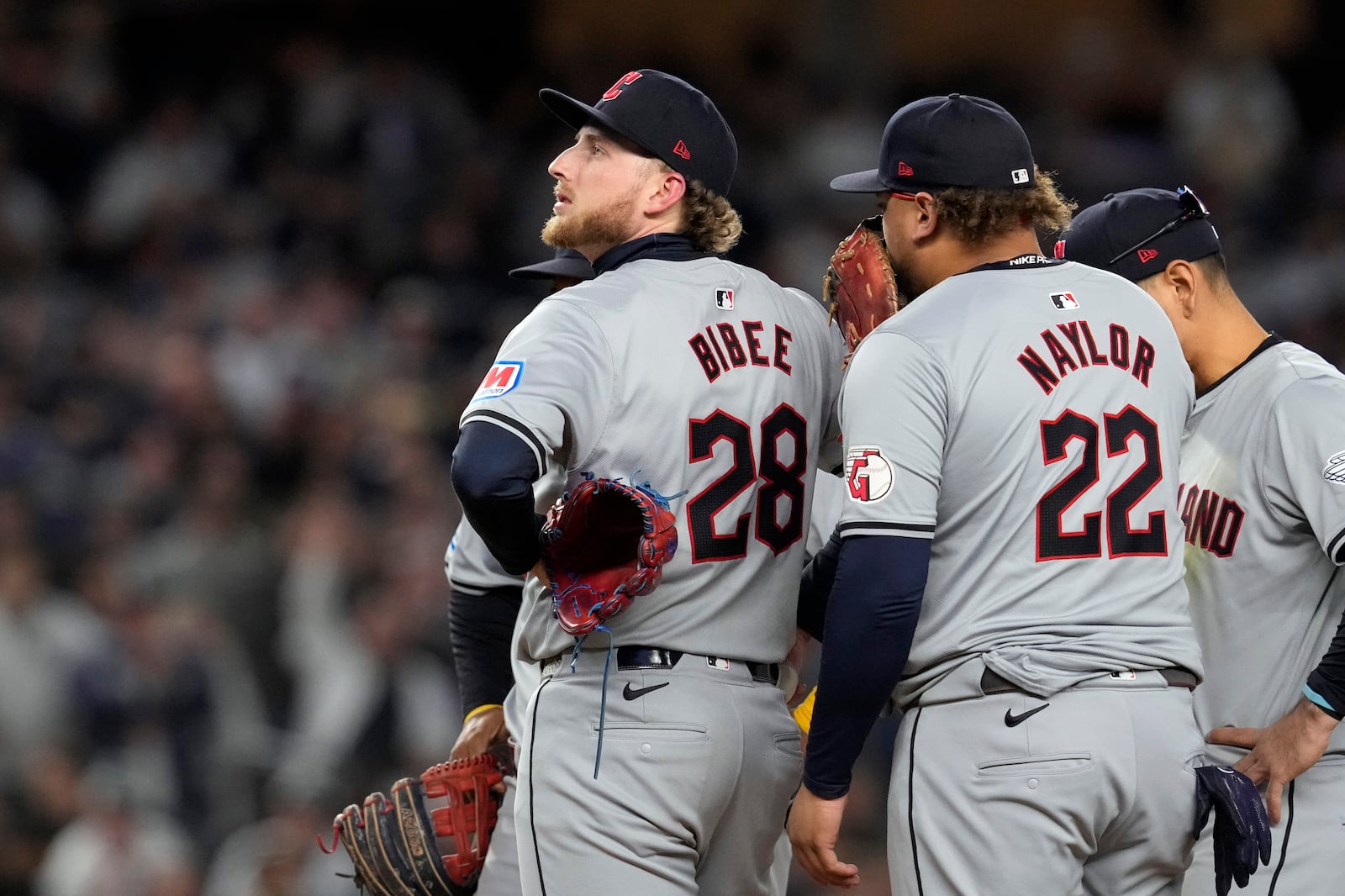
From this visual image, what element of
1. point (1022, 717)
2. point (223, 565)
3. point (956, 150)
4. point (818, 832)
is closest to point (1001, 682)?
point (1022, 717)

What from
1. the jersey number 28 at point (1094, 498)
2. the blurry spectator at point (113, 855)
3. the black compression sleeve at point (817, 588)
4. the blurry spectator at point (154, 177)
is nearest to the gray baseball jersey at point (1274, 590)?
the jersey number 28 at point (1094, 498)

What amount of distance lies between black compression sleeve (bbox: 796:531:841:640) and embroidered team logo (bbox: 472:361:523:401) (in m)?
0.70

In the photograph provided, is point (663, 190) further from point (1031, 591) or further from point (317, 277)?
point (317, 277)

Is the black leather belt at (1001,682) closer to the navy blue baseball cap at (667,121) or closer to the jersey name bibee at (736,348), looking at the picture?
the jersey name bibee at (736,348)

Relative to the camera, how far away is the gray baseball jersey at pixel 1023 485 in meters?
2.67

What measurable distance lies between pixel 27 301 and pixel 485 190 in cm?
276

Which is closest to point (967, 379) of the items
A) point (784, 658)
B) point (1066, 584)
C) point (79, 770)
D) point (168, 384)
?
point (1066, 584)

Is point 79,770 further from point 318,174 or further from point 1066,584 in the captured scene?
point 1066,584

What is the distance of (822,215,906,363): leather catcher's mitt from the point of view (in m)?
3.06

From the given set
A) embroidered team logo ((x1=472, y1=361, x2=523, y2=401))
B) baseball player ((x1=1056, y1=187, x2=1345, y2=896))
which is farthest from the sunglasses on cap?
embroidered team logo ((x1=472, y1=361, x2=523, y2=401))

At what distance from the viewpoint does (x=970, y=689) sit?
8.86 feet

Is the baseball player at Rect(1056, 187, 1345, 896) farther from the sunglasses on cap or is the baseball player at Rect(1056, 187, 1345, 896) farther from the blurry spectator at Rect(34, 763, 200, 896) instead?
the blurry spectator at Rect(34, 763, 200, 896)

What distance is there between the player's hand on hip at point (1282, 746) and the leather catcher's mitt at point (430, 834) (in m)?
1.45

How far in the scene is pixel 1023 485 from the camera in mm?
2711
